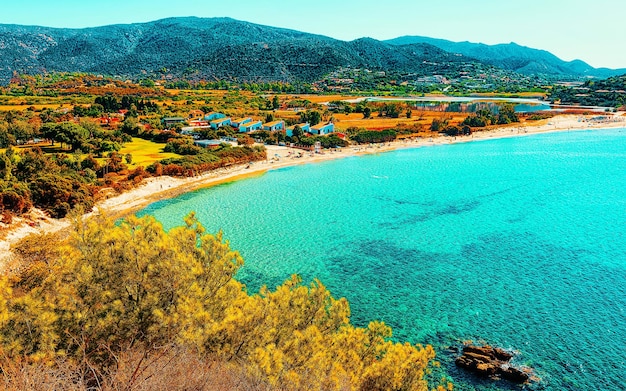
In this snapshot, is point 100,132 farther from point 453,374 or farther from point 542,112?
point 542,112

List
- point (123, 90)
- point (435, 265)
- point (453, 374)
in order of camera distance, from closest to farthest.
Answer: point (453, 374)
point (435, 265)
point (123, 90)

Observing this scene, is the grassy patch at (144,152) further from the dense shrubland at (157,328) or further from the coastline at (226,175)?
the dense shrubland at (157,328)

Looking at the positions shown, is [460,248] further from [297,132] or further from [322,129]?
[322,129]

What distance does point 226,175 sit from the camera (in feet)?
174

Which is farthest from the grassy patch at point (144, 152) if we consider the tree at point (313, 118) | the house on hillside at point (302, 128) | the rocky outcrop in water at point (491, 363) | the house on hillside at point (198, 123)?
the rocky outcrop in water at point (491, 363)

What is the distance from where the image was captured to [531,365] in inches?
701

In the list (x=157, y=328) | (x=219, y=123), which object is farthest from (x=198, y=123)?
(x=157, y=328)

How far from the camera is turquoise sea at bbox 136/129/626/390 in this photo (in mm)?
19812

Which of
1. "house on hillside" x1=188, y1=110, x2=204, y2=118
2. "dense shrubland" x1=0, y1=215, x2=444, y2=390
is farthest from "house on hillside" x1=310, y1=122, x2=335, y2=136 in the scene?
"dense shrubland" x1=0, y1=215, x2=444, y2=390

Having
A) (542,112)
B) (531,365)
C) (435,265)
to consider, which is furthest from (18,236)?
(542,112)

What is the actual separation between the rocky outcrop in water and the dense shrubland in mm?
7132

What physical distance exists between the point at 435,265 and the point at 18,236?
1135 inches

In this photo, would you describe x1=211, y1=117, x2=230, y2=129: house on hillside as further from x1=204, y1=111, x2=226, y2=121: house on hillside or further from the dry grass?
the dry grass

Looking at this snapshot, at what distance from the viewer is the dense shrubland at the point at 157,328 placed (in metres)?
9.10
